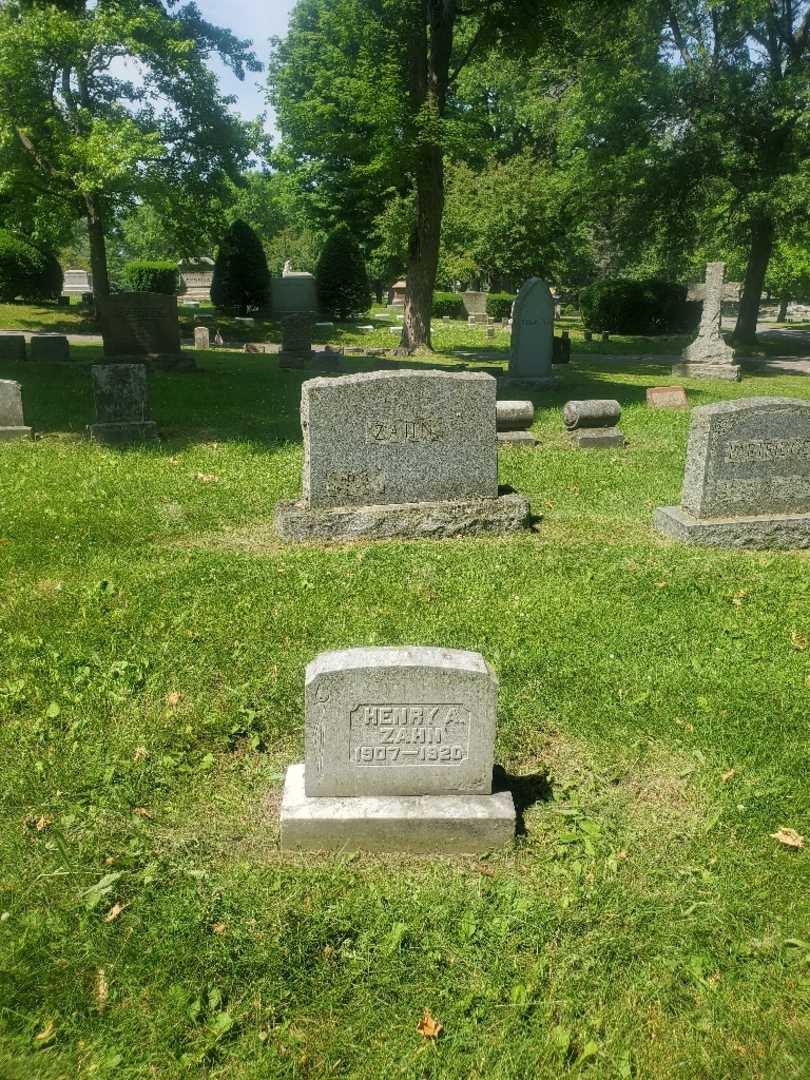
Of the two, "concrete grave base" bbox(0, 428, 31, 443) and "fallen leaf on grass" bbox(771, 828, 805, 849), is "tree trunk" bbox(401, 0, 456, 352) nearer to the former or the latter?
"concrete grave base" bbox(0, 428, 31, 443)

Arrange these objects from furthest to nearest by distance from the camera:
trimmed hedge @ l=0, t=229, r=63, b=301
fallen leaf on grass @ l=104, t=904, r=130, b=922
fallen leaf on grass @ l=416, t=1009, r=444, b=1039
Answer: trimmed hedge @ l=0, t=229, r=63, b=301 → fallen leaf on grass @ l=104, t=904, r=130, b=922 → fallen leaf on grass @ l=416, t=1009, r=444, b=1039

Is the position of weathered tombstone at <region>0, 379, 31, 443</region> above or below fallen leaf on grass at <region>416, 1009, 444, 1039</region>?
above

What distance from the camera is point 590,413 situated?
12430 millimetres

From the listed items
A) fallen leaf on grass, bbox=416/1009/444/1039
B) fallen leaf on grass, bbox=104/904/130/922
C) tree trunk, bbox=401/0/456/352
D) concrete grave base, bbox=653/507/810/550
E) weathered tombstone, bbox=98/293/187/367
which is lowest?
fallen leaf on grass, bbox=416/1009/444/1039

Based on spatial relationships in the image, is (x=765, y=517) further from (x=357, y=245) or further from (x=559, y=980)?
(x=357, y=245)

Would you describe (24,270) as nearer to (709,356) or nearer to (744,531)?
(709,356)

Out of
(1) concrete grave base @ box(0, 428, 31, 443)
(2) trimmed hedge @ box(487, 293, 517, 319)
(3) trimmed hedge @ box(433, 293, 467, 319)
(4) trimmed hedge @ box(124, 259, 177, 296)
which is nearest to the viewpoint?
(1) concrete grave base @ box(0, 428, 31, 443)

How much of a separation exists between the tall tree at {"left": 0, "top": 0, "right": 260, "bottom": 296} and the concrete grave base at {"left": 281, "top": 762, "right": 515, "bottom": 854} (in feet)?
64.4

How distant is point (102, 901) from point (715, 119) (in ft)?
90.1

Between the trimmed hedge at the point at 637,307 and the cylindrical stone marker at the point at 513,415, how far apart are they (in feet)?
76.2

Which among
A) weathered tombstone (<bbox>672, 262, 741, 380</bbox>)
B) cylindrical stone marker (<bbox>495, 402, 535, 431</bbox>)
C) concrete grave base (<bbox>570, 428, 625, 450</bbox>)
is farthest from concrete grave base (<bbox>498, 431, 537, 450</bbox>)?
weathered tombstone (<bbox>672, 262, 741, 380</bbox>)

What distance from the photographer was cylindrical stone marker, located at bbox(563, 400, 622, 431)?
490 inches

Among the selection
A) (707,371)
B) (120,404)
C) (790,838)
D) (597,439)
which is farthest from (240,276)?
(790,838)

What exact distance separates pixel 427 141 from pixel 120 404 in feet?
40.2
